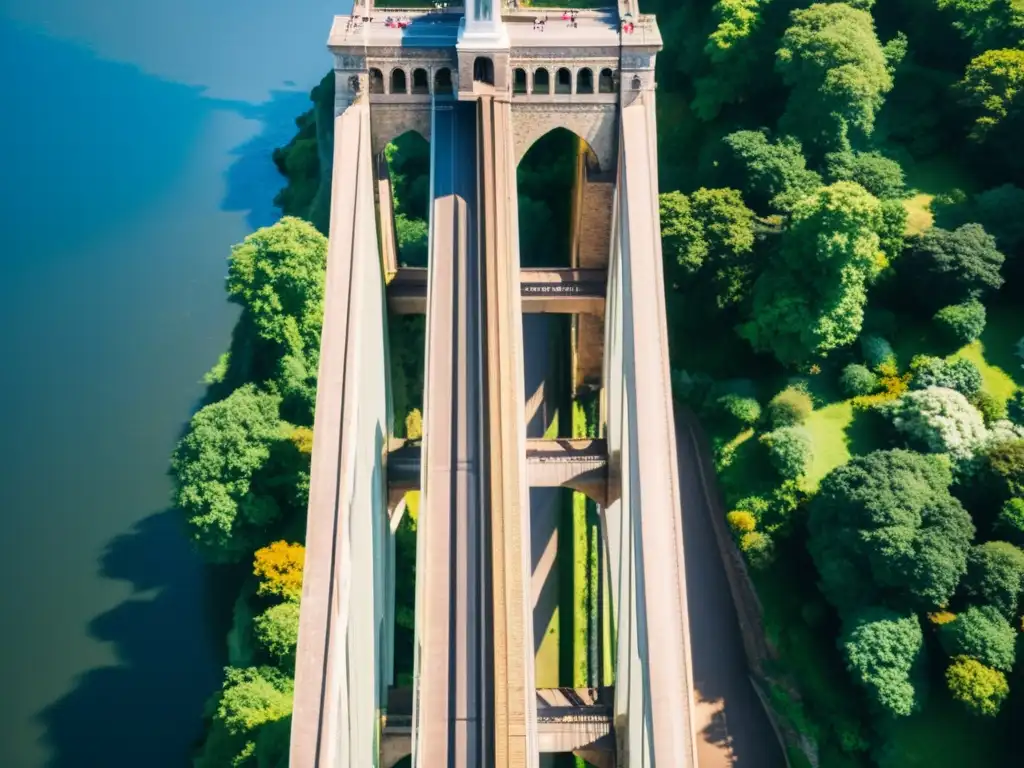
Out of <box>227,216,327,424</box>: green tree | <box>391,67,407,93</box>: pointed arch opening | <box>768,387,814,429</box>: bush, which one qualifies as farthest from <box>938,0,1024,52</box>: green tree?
<box>227,216,327,424</box>: green tree

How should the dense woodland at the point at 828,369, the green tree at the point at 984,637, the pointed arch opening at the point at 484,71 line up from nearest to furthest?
the green tree at the point at 984,637, the dense woodland at the point at 828,369, the pointed arch opening at the point at 484,71

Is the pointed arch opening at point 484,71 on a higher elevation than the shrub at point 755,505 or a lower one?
higher

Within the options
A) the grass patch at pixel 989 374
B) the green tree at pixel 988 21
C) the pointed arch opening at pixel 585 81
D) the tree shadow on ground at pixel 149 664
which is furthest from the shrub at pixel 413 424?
the green tree at pixel 988 21

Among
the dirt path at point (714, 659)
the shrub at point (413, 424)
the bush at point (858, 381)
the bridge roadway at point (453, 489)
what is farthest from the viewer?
the shrub at point (413, 424)

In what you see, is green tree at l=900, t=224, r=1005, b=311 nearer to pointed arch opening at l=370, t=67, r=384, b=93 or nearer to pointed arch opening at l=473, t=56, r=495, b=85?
pointed arch opening at l=473, t=56, r=495, b=85

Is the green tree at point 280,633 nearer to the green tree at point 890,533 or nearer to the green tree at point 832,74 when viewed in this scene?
the green tree at point 890,533

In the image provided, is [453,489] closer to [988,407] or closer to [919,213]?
[988,407]

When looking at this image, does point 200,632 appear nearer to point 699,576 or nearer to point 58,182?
point 699,576
